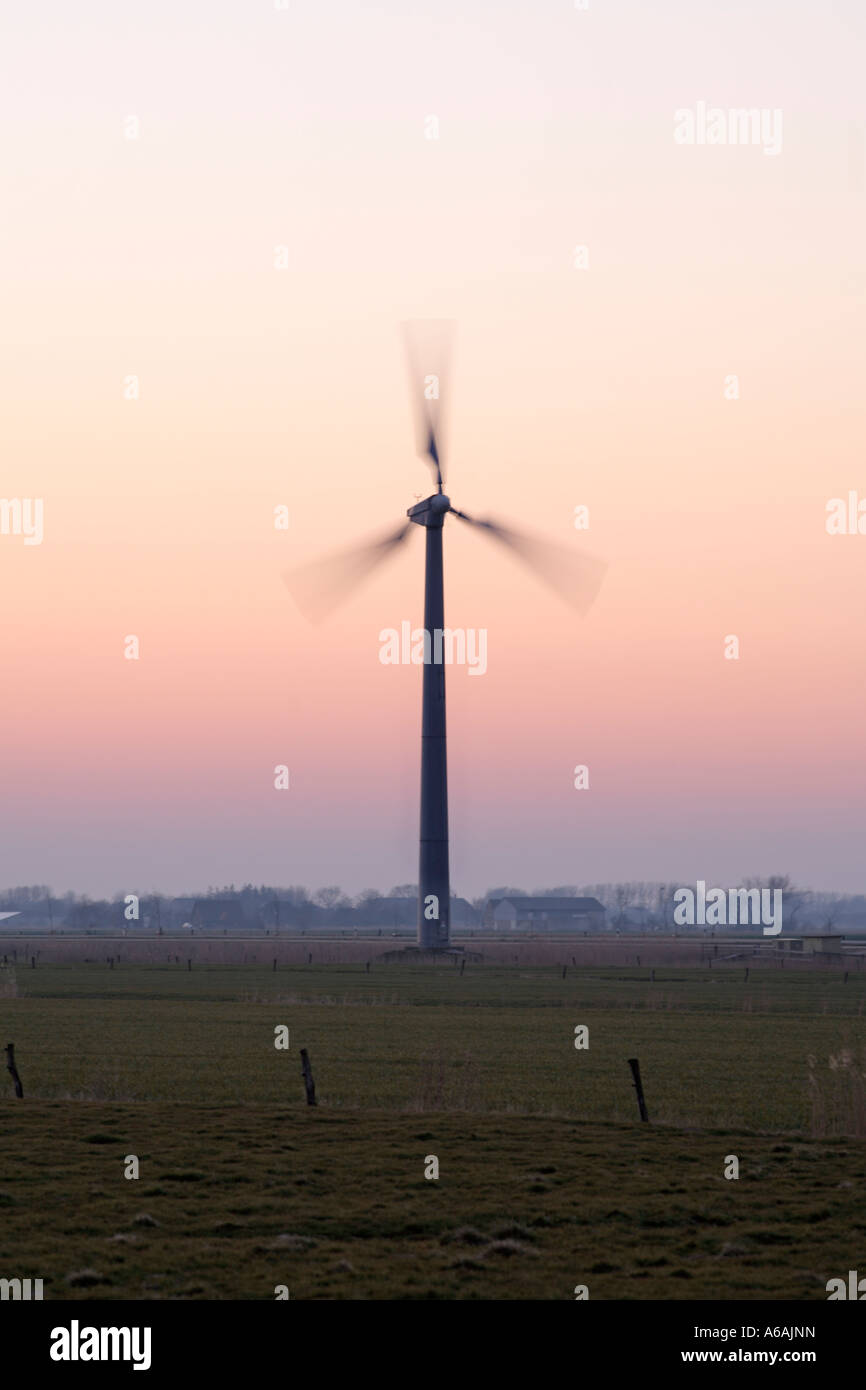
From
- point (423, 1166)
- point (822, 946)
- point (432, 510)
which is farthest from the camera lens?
point (822, 946)

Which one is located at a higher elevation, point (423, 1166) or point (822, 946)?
point (423, 1166)

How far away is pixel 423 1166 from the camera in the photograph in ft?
76.4

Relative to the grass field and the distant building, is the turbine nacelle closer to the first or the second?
the distant building

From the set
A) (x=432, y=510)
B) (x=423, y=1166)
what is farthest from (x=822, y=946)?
(x=423, y=1166)

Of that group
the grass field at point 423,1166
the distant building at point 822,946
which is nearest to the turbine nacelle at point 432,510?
the distant building at point 822,946

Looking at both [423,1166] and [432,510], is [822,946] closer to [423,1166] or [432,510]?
[432,510]

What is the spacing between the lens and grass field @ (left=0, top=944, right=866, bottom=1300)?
17.1 meters

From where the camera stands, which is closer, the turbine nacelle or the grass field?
the grass field

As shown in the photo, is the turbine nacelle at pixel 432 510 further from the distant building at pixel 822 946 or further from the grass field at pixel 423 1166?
the grass field at pixel 423 1166

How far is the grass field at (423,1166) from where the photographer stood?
17.1 meters

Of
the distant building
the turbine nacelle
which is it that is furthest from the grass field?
the distant building

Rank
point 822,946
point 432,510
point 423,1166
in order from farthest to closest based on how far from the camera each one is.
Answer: point 822,946 → point 432,510 → point 423,1166

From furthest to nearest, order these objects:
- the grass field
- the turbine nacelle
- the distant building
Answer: the distant building
the turbine nacelle
the grass field
